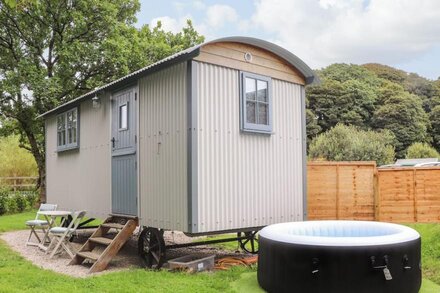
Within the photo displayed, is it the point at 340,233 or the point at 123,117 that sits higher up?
the point at 123,117

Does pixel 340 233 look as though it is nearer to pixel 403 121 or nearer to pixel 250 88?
pixel 250 88

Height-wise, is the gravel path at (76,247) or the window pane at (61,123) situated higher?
the window pane at (61,123)

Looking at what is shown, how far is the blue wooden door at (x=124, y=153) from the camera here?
7825 millimetres

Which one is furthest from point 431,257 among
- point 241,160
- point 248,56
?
point 248,56

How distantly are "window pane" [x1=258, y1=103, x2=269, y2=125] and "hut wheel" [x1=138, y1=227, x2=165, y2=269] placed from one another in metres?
2.45

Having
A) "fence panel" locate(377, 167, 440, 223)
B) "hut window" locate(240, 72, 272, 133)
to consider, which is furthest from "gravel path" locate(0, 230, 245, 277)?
"fence panel" locate(377, 167, 440, 223)

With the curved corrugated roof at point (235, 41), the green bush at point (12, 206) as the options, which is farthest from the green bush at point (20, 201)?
the curved corrugated roof at point (235, 41)

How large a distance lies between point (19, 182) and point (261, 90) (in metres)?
17.8

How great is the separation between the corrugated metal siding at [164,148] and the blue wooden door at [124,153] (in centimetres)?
31

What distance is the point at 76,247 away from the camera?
952cm

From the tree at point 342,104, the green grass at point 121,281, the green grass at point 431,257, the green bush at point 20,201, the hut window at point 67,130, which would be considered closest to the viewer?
the green grass at point 121,281

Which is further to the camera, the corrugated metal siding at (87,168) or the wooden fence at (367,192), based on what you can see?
the wooden fence at (367,192)

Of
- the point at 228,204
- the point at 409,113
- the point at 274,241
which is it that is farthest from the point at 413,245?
the point at 409,113

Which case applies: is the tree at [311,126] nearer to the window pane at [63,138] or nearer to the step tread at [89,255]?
the window pane at [63,138]
